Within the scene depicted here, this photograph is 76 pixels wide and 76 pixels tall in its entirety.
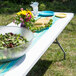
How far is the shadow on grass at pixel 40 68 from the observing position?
8.79 ft

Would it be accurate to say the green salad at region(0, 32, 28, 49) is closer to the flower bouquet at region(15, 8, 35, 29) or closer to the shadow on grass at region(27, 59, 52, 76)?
the flower bouquet at region(15, 8, 35, 29)

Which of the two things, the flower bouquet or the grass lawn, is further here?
the grass lawn

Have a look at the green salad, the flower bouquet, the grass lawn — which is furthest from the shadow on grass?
the green salad

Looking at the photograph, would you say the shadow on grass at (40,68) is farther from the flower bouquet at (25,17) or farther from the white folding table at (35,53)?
the flower bouquet at (25,17)

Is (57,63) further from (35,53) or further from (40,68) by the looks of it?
(35,53)

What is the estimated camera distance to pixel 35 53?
162 cm

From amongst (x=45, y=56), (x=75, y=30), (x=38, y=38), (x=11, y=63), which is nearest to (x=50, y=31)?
(x=38, y=38)

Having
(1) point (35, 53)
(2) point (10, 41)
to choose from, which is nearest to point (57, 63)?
(1) point (35, 53)

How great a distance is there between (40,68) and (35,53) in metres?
1.23

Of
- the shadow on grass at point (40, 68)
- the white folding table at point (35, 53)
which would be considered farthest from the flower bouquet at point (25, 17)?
→ the shadow on grass at point (40, 68)

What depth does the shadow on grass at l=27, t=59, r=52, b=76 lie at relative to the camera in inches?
105

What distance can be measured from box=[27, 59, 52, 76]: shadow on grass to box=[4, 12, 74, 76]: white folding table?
Answer: 77 centimetres

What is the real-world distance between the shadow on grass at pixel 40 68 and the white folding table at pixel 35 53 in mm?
770

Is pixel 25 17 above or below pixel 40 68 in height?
above
